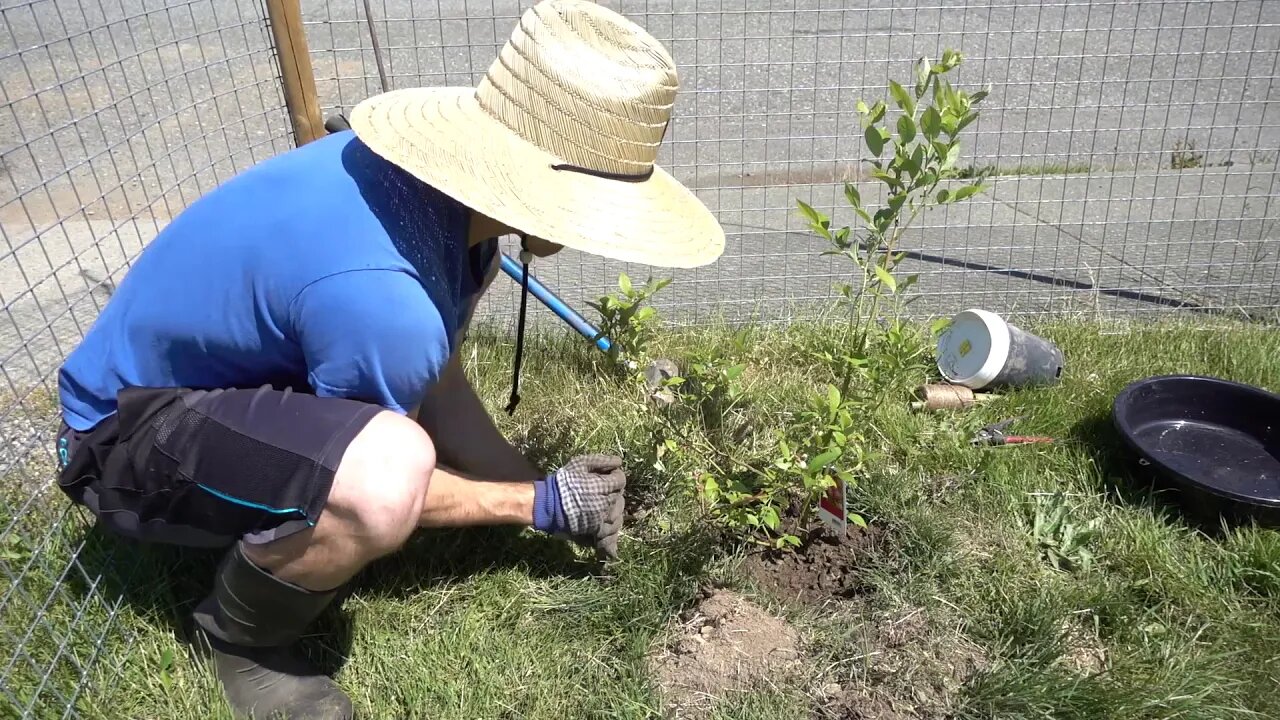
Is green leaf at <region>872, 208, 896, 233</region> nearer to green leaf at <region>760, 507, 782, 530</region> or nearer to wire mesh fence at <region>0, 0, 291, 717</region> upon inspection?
green leaf at <region>760, 507, 782, 530</region>

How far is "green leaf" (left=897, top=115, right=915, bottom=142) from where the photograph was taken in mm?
1675

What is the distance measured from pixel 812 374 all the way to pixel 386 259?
1.86 metres

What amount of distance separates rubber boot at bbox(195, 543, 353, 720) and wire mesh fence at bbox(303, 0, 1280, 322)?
1677mm

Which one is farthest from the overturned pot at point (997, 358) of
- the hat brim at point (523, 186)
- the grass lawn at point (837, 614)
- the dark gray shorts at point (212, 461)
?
the dark gray shorts at point (212, 461)

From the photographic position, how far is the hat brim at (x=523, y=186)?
1.53m

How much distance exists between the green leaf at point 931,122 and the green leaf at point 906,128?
0.08ft

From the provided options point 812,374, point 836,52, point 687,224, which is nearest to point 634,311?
point 812,374

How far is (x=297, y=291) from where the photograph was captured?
1542 mm

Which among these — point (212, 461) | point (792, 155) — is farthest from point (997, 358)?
point (792, 155)

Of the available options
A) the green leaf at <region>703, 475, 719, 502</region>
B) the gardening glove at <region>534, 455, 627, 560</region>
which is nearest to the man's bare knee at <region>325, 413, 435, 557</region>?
the gardening glove at <region>534, 455, 627, 560</region>

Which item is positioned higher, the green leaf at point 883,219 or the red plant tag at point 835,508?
the green leaf at point 883,219

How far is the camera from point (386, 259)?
1541mm

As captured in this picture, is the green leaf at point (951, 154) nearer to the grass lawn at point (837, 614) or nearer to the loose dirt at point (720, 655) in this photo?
the grass lawn at point (837, 614)

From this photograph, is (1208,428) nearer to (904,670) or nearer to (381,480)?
(904,670)
